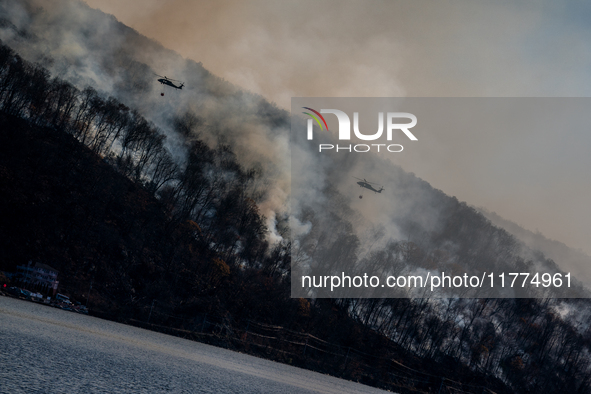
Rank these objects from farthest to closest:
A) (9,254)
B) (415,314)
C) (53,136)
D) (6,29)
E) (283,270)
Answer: (6,29) < (415,314) < (283,270) < (53,136) < (9,254)

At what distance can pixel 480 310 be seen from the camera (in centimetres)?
10281

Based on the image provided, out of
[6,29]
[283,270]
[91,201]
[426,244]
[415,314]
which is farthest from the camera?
[426,244]

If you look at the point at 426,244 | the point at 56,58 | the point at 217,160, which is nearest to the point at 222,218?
the point at 217,160

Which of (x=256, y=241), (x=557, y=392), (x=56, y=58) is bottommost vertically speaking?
(x=557, y=392)

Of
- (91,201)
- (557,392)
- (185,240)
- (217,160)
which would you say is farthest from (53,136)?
(557,392)

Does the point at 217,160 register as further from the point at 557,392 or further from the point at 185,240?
the point at 557,392

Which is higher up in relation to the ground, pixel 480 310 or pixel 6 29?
pixel 6 29

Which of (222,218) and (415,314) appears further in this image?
(415,314)

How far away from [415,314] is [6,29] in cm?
11645

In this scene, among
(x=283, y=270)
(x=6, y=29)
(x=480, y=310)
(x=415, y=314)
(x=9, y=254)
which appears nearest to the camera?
(x=9, y=254)

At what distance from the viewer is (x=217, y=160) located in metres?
88.6

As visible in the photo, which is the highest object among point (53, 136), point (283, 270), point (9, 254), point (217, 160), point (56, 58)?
point (56, 58)

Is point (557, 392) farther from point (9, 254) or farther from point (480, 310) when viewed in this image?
point (9, 254)

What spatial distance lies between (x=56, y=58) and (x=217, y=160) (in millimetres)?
48252
